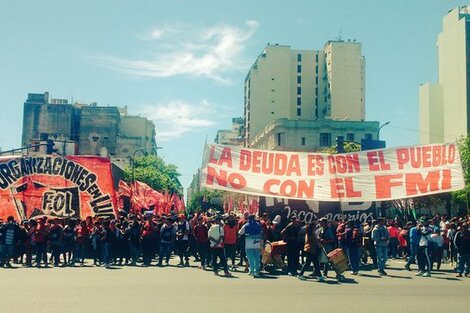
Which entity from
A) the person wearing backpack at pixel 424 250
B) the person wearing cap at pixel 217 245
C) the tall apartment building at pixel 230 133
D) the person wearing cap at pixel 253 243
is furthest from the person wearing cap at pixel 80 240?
the tall apartment building at pixel 230 133

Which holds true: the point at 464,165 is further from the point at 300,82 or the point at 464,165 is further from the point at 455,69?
the point at 300,82

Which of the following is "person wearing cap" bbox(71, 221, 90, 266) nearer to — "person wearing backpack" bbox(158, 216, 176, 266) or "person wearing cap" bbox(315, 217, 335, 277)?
"person wearing backpack" bbox(158, 216, 176, 266)

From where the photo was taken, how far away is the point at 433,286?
48.6 ft

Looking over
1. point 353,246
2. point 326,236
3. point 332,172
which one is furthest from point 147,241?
point 353,246

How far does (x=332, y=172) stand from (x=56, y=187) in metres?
11.0

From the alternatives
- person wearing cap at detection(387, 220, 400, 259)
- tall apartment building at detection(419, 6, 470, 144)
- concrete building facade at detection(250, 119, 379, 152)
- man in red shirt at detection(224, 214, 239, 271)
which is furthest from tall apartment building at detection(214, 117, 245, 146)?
man in red shirt at detection(224, 214, 239, 271)

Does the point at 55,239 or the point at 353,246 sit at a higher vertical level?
the point at 353,246

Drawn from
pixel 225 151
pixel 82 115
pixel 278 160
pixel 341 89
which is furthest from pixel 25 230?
pixel 341 89

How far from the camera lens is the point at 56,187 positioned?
74.9 feet

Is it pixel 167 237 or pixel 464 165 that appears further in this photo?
pixel 464 165

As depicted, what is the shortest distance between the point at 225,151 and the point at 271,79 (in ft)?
331

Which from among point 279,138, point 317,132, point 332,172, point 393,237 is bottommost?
point 393,237

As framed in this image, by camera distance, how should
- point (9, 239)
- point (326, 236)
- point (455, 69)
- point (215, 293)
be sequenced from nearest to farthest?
point (215, 293)
point (326, 236)
point (9, 239)
point (455, 69)

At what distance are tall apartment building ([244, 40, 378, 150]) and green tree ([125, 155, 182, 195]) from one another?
A: 721 inches
